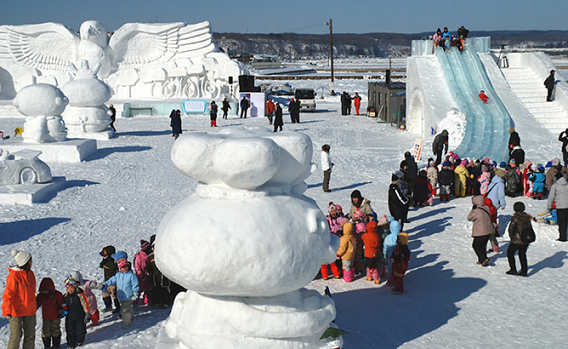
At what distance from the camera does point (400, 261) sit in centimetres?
748

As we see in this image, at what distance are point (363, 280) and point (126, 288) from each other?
10.8 ft

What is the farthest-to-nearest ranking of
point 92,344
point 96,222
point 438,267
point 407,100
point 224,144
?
1. point 407,100
2. point 96,222
3. point 438,267
4. point 92,344
5. point 224,144

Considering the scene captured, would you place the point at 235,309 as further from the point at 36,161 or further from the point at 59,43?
the point at 59,43

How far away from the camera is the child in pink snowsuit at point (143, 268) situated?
22.8 ft

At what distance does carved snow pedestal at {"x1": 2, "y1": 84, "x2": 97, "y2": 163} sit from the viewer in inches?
621

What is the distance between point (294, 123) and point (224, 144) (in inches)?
806

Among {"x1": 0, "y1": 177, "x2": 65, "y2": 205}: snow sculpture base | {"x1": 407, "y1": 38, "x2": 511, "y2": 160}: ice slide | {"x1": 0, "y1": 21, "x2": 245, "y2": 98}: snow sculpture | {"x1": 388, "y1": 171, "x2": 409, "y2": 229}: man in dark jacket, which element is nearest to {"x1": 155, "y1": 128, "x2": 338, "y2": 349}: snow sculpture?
{"x1": 388, "y1": 171, "x2": 409, "y2": 229}: man in dark jacket

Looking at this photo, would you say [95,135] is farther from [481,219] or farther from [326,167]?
[481,219]

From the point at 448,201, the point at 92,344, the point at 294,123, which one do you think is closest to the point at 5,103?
the point at 294,123

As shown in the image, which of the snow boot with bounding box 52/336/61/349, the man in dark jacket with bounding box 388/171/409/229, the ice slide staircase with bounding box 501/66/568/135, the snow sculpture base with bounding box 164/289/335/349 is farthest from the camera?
the ice slide staircase with bounding box 501/66/568/135

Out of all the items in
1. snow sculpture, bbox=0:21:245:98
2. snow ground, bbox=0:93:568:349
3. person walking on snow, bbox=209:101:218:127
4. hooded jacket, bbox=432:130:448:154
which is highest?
snow sculpture, bbox=0:21:245:98

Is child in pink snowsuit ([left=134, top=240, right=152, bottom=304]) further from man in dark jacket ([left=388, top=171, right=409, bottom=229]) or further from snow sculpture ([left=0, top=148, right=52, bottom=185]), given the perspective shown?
snow sculpture ([left=0, top=148, right=52, bottom=185])

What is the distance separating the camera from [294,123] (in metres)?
24.8

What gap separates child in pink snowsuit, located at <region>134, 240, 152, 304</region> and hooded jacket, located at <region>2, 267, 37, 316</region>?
1461mm
